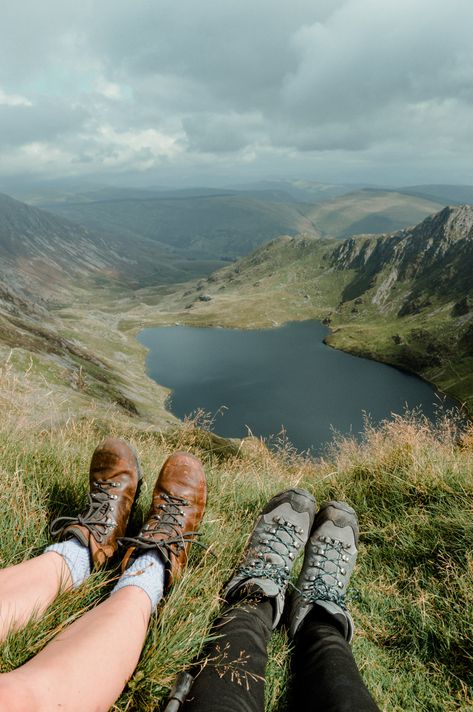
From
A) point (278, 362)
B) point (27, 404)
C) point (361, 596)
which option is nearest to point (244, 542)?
point (361, 596)

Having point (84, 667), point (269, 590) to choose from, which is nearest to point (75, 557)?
point (84, 667)

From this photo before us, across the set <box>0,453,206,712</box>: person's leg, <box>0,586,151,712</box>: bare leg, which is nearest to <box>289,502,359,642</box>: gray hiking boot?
<box>0,453,206,712</box>: person's leg

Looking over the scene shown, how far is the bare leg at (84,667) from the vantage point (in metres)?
1.98

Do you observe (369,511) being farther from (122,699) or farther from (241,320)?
(241,320)

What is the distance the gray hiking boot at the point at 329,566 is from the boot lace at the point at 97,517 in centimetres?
183

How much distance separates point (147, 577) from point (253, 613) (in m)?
0.88

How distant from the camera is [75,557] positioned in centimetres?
323

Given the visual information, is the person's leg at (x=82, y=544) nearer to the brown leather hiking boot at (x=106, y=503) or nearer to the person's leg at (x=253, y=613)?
the brown leather hiking boot at (x=106, y=503)

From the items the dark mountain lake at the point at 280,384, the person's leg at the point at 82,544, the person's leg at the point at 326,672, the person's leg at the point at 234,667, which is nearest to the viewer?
the person's leg at the point at 234,667

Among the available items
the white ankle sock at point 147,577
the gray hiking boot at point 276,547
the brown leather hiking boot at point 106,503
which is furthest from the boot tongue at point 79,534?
the gray hiking boot at point 276,547

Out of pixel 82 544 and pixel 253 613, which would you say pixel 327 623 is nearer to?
pixel 253 613

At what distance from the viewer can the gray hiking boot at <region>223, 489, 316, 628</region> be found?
3.32m

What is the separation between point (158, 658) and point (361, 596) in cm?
210

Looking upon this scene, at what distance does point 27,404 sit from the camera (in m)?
5.82
